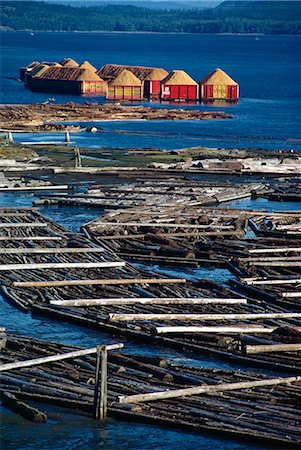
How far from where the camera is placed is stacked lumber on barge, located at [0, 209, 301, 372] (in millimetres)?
23984

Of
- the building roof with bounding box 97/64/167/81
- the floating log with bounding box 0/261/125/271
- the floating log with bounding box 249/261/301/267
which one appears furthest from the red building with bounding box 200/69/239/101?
the floating log with bounding box 0/261/125/271

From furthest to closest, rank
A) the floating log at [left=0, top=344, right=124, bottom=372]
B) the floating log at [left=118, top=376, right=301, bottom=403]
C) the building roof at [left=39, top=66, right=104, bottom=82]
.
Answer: the building roof at [left=39, top=66, right=104, bottom=82] → the floating log at [left=0, top=344, right=124, bottom=372] → the floating log at [left=118, top=376, right=301, bottom=403]

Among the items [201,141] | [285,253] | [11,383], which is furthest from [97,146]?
[11,383]

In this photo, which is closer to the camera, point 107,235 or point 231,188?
point 107,235

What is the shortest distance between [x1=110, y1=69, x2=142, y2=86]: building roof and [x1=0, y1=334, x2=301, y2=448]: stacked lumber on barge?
222 ft

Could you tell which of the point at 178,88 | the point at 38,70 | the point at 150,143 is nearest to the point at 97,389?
the point at 150,143

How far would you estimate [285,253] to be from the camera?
32.2 m

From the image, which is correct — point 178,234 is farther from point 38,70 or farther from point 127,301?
point 38,70

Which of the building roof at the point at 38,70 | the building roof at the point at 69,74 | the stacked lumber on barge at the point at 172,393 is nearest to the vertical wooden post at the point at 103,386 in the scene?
the stacked lumber on barge at the point at 172,393

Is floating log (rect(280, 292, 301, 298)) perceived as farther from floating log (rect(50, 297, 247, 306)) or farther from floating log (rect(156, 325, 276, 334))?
floating log (rect(156, 325, 276, 334))

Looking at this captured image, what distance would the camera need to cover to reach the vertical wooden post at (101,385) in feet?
63.7

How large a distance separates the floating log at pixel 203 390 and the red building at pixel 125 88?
6883 centimetres

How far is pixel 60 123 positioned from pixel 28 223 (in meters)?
33.0

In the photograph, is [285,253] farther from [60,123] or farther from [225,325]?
[60,123]
